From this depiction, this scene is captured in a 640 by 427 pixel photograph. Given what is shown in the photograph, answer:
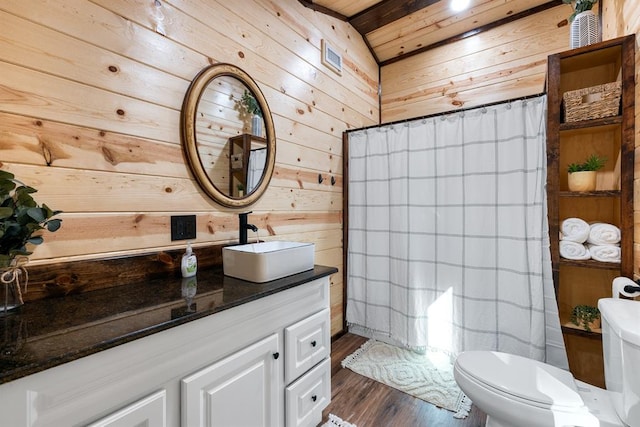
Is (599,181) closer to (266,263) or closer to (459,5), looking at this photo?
(459,5)

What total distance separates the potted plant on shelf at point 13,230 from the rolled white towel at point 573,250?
2.30 meters

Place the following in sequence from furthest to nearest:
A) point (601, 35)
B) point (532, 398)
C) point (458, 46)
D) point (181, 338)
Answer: point (458, 46), point (601, 35), point (532, 398), point (181, 338)

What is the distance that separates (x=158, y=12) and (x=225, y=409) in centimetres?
163

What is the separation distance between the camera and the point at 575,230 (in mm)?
1577

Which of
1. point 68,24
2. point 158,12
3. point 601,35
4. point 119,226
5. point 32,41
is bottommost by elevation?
point 119,226


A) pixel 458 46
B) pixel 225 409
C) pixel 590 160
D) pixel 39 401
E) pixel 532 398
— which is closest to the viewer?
pixel 39 401

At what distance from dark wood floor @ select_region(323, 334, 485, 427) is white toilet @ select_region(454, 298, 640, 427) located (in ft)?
1.15

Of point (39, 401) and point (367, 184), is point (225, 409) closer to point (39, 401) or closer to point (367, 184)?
point (39, 401)

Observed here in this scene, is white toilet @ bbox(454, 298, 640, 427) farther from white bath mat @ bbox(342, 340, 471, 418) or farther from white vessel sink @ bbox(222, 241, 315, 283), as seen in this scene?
white vessel sink @ bbox(222, 241, 315, 283)

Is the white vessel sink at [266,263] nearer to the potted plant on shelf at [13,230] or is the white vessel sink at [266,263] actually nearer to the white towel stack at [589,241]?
the potted plant on shelf at [13,230]

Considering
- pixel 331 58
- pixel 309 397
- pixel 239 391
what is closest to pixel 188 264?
pixel 239 391

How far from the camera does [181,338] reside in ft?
2.84

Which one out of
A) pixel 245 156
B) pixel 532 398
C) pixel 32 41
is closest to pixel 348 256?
pixel 245 156

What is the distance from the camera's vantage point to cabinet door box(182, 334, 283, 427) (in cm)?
89
